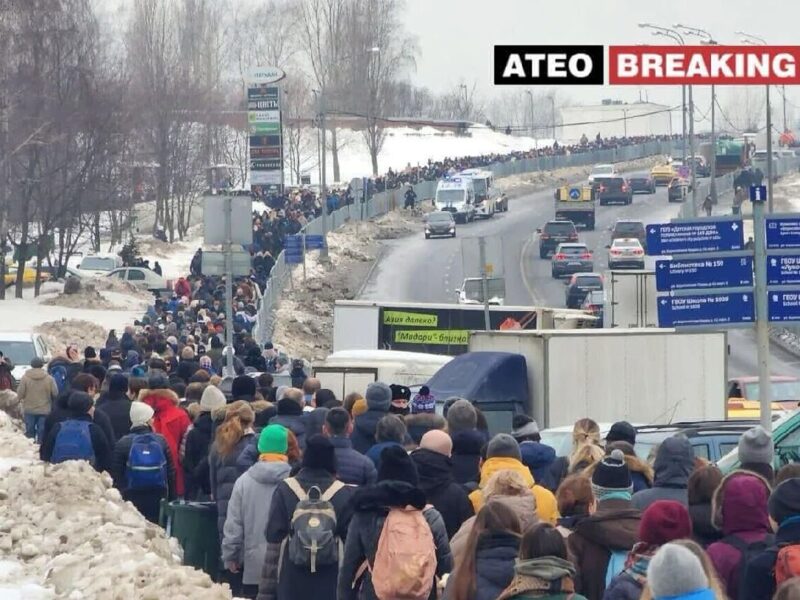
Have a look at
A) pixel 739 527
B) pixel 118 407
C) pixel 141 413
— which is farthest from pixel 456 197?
pixel 739 527

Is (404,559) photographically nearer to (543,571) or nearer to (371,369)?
(543,571)

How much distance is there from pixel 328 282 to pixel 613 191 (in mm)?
33599

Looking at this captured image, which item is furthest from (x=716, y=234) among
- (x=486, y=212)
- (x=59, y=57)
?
(x=486, y=212)

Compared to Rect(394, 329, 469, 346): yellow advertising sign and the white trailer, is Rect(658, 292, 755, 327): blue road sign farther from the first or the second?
Rect(394, 329, 469, 346): yellow advertising sign

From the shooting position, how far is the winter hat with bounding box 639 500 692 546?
7172mm

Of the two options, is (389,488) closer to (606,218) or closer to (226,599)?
(226,599)

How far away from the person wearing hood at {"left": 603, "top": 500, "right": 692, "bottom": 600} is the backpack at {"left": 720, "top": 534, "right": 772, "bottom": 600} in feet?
1.83

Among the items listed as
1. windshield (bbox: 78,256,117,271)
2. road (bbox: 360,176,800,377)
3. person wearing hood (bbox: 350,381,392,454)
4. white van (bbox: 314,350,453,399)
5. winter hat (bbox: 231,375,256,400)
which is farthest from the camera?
windshield (bbox: 78,256,117,271)

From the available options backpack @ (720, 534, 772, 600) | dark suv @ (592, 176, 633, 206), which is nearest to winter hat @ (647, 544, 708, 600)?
backpack @ (720, 534, 772, 600)

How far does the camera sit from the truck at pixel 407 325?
33031 millimetres

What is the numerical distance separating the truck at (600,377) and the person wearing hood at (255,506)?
10.7m

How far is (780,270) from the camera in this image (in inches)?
509

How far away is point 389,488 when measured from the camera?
848cm

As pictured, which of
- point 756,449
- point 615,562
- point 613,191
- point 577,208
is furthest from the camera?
point 613,191
